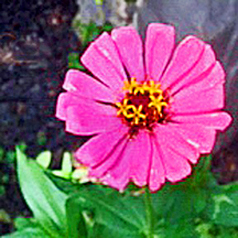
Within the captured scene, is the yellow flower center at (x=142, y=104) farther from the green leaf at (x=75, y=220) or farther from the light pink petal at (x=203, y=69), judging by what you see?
the green leaf at (x=75, y=220)

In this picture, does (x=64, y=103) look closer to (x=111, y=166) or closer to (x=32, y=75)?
(x=111, y=166)

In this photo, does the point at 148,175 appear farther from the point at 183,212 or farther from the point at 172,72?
the point at 183,212

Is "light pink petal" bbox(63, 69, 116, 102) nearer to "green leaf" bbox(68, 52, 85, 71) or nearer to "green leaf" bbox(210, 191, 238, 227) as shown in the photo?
"green leaf" bbox(210, 191, 238, 227)

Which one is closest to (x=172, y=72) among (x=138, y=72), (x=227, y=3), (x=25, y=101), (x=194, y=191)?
(x=138, y=72)

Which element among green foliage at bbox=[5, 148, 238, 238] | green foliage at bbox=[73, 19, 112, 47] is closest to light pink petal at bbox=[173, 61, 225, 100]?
green foliage at bbox=[5, 148, 238, 238]

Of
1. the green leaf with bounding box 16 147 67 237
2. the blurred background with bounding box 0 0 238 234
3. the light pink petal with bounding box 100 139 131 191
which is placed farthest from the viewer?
the blurred background with bounding box 0 0 238 234

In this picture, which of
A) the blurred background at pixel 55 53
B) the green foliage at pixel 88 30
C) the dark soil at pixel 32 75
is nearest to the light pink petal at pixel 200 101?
the blurred background at pixel 55 53

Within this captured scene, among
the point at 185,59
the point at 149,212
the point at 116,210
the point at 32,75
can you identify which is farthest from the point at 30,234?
the point at 32,75

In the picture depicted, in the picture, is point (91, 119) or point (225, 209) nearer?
point (91, 119)
